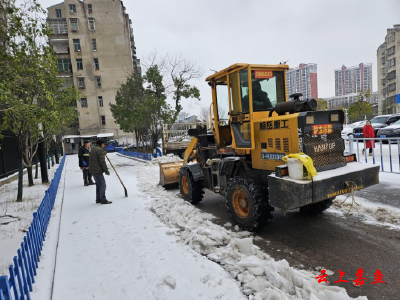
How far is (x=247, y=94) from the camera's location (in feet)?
15.3

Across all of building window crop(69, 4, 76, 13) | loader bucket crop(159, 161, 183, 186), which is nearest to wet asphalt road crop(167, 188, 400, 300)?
loader bucket crop(159, 161, 183, 186)

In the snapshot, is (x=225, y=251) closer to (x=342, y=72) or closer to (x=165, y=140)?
(x=165, y=140)

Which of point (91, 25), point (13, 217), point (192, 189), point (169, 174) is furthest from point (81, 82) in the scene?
point (192, 189)

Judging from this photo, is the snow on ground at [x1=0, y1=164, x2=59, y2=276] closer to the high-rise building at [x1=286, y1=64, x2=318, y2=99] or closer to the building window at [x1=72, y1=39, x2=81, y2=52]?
the building window at [x1=72, y1=39, x2=81, y2=52]

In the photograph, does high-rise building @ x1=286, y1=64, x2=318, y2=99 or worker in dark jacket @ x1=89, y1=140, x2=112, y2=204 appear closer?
worker in dark jacket @ x1=89, y1=140, x2=112, y2=204

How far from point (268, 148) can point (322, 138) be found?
2.75ft

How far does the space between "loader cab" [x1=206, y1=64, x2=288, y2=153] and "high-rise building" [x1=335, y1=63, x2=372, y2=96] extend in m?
87.9

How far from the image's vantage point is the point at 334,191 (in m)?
3.70

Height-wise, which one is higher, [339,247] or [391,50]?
[391,50]

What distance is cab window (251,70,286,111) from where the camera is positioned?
4746 mm

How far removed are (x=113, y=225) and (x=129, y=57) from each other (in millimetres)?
47268

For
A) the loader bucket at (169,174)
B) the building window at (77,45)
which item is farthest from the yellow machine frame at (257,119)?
the building window at (77,45)

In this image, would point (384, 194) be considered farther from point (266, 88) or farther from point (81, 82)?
point (81, 82)

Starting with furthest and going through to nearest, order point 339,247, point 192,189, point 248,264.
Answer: point 192,189, point 339,247, point 248,264
